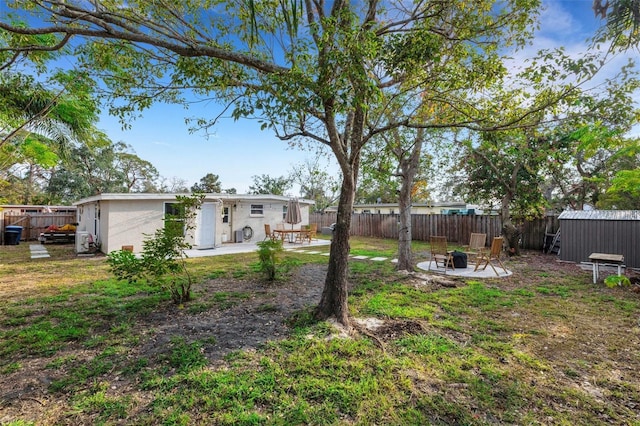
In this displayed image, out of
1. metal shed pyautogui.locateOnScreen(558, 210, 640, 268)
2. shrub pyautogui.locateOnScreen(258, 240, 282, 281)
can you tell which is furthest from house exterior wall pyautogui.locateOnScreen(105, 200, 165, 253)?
metal shed pyautogui.locateOnScreen(558, 210, 640, 268)

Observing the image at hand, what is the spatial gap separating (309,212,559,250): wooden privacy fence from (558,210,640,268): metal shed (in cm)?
232

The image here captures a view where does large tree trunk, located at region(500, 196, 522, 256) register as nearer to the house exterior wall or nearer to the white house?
the white house

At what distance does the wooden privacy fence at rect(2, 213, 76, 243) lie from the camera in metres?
14.4

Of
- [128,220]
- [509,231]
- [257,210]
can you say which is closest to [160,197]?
[128,220]

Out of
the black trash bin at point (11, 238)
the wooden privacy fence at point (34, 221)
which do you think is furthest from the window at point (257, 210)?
the black trash bin at point (11, 238)

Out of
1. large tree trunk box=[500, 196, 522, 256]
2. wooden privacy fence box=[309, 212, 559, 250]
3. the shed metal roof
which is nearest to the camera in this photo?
→ the shed metal roof

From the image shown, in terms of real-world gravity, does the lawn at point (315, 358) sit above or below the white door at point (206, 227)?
below

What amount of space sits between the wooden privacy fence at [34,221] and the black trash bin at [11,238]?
875 mm

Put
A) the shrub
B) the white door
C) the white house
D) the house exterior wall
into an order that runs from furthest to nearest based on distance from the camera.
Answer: the white door < the white house < the house exterior wall < the shrub

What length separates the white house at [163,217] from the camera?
10.9m

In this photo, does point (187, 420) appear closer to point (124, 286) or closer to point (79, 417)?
point (79, 417)

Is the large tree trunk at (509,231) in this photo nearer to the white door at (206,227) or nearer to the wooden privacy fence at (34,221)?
the white door at (206,227)

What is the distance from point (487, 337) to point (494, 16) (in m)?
4.81

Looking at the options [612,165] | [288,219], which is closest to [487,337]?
[288,219]
